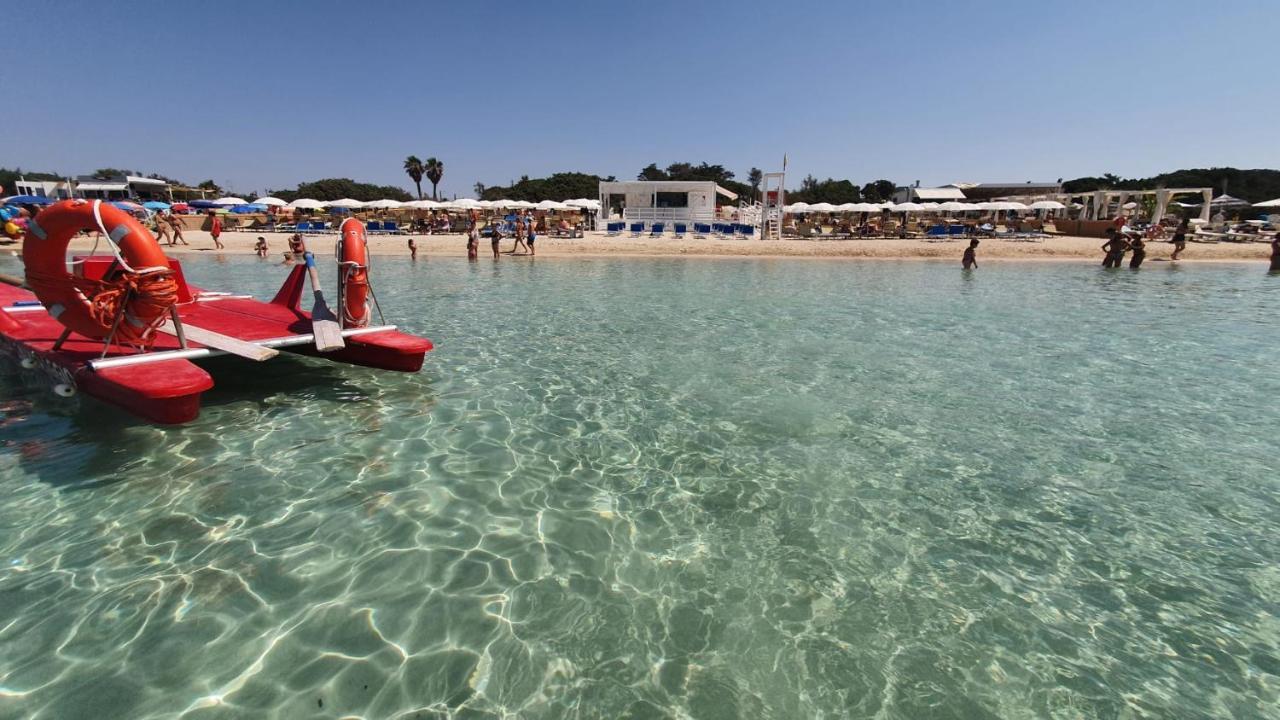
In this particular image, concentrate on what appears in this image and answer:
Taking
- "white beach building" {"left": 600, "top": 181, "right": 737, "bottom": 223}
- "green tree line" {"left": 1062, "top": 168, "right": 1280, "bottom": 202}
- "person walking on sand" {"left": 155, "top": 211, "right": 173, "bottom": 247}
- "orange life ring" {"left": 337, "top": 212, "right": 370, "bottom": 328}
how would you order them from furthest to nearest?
"green tree line" {"left": 1062, "top": 168, "right": 1280, "bottom": 202}, "white beach building" {"left": 600, "top": 181, "right": 737, "bottom": 223}, "person walking on sand" {"left": 155, "top": 211, "right": 173, "bottom": 247}, "orange life ring" {"left": 337, "top": 212, "right": 370, "bottom": 328}

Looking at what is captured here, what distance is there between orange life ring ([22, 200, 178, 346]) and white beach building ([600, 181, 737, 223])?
33.1 m

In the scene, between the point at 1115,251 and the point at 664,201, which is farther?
the point at 664,201

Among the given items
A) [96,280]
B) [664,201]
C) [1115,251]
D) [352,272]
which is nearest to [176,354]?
[96,280]

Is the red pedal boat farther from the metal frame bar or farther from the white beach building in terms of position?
the white beach building

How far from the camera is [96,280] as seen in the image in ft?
17.9

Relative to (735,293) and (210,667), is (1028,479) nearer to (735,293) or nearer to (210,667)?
(210,667)

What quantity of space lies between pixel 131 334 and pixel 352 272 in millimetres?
2362

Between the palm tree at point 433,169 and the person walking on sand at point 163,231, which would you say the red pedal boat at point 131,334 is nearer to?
the person walking on sand at point 163,231

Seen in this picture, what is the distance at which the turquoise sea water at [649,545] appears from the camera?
2.83 meters

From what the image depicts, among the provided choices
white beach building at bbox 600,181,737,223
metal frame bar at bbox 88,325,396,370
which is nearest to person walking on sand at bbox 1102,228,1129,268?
white beach building at bbox 600,181,737,223

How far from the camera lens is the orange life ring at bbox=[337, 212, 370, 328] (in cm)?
745

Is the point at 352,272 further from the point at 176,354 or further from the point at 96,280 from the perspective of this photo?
the point at 96,280

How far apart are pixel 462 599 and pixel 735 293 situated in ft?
43.6

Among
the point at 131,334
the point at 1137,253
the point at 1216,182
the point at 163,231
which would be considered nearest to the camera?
the point at 131,334
